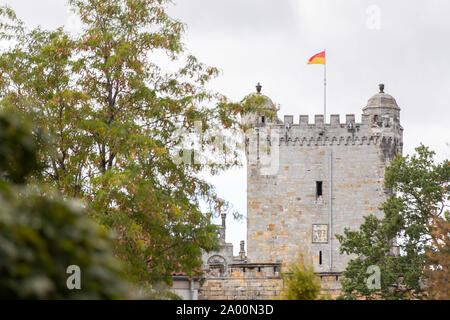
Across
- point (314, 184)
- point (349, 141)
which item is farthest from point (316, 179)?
point (349, 141)

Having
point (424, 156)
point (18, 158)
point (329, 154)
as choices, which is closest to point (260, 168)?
point (329, 154)

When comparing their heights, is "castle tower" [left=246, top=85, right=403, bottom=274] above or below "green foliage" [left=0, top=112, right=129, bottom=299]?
above

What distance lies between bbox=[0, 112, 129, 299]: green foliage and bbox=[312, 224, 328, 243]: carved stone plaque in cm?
5202

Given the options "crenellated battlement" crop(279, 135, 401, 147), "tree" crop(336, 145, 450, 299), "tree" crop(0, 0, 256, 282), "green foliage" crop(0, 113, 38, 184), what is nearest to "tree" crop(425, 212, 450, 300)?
"tree" crop(336, 145, 450, 299)

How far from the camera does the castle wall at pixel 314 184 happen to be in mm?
58438

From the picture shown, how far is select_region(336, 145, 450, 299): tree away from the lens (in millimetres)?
35438

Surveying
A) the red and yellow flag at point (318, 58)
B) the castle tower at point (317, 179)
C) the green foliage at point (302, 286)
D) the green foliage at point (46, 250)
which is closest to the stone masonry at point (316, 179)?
the castle tower at point (317, 179)

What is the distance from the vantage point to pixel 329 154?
6009 cm

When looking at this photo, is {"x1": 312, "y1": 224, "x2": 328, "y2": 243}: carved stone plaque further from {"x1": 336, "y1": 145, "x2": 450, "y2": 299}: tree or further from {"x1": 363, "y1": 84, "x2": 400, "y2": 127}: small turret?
{"x1": 336, "y1": 145, "x2": 450, "y2": 299}: tree

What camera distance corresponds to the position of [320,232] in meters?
58.6

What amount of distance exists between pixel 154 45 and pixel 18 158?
18.6 meters

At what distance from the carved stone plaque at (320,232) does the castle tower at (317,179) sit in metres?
0.03
